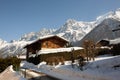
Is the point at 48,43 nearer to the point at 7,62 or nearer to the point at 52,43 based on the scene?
→ the point at 52,43

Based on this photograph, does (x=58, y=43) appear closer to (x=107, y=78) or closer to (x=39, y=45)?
(x=39, y=45)

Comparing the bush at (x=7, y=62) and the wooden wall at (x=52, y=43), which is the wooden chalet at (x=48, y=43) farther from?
the bush at (x=7, y=62)

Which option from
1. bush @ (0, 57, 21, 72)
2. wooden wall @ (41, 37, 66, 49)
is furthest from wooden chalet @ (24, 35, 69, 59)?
bush @ (0, 57, 21, 72)

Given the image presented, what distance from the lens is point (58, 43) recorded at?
72.2 meters

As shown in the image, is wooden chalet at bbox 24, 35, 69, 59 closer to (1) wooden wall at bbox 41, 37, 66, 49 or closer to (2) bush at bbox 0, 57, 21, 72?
A: (1) wooden wall at bbox 41, 37, 66, 49

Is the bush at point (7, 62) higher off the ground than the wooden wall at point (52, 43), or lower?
lower

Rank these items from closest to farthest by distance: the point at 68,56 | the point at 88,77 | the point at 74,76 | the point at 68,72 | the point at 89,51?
the point at 88,77 < the point at 74,76 < the point at 68,72 < the point at 89,51 < the point at 68,56

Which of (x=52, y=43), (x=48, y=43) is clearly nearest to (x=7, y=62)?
(x=48, y=43)

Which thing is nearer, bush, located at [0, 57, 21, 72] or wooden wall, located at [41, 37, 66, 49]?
bush, located at [0, 57, 21, 72]

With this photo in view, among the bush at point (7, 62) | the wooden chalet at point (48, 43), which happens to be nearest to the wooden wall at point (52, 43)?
the wooden chalet at point (48, 43)

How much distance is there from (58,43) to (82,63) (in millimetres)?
34558

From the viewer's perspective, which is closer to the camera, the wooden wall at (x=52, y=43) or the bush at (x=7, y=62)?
the bush at (x=7, y=62)

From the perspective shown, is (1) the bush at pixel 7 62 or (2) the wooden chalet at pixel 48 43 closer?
(1) the bush at pixel 7 62

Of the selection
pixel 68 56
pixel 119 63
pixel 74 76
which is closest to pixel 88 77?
pixel 74 76
